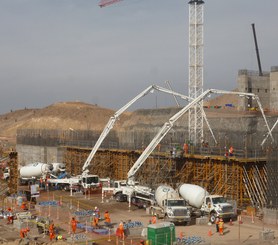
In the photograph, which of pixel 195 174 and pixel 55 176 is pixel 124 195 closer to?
pixel 195 174

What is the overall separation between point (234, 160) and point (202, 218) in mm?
6134

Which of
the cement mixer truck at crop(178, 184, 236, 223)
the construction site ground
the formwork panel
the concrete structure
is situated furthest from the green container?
the concrete structure

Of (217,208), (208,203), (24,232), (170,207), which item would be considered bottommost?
(24,232)

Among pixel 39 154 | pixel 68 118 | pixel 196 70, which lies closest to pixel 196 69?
pixel 196 70

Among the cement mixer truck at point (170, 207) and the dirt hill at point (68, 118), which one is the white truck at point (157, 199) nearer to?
the cement mixer truck at point (170, 207)

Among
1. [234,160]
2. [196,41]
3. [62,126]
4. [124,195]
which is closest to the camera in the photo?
[234,160]

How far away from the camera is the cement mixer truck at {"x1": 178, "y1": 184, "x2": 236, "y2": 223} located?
30.3m

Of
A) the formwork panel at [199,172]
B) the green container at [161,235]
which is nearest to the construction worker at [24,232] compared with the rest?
the green container at [161,235]

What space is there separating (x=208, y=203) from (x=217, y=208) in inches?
32.3

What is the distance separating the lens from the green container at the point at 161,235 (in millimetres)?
23391

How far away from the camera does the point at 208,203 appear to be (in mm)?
31094

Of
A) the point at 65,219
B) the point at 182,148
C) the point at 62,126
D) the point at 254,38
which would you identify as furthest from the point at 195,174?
the point at 62,126

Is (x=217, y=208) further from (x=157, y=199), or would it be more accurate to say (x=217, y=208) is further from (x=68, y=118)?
(x=68, y=118)

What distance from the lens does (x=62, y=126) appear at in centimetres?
10912
